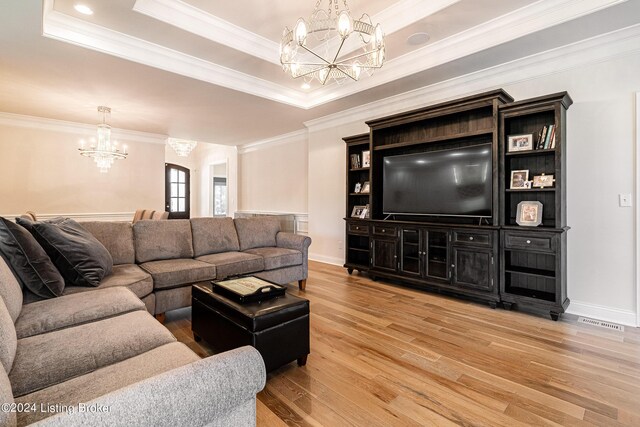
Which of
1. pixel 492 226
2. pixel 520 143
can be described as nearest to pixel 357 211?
pixel 492 226

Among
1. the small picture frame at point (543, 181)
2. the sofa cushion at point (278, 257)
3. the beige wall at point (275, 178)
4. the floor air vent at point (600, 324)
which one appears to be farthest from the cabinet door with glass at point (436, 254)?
the beige wall at point (275, 178)

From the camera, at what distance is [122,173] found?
6.71 m

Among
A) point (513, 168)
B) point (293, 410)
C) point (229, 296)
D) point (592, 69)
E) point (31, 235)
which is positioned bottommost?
point (293, 410)

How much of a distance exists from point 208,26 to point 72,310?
298cm

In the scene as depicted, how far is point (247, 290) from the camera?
7.03 ft

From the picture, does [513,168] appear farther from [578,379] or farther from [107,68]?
[107,68]

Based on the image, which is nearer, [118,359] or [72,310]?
[118,359]

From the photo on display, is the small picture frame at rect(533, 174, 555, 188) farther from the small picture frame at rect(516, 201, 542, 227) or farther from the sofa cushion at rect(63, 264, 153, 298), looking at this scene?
the sofa cushion at rect(63, 264, 153, 298)

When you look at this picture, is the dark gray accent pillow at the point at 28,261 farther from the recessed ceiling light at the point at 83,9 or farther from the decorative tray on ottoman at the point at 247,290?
the recessed ceiling light at the point at 83,9

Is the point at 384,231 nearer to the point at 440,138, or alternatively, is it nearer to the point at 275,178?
the point at 440,138

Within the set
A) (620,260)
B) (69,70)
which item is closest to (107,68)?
(69,70)

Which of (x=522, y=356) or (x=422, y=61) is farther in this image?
(x=422, y=61)

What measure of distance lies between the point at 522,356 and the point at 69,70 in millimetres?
5481

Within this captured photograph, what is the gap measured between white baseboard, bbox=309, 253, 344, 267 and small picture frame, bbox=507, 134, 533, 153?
124 inches
